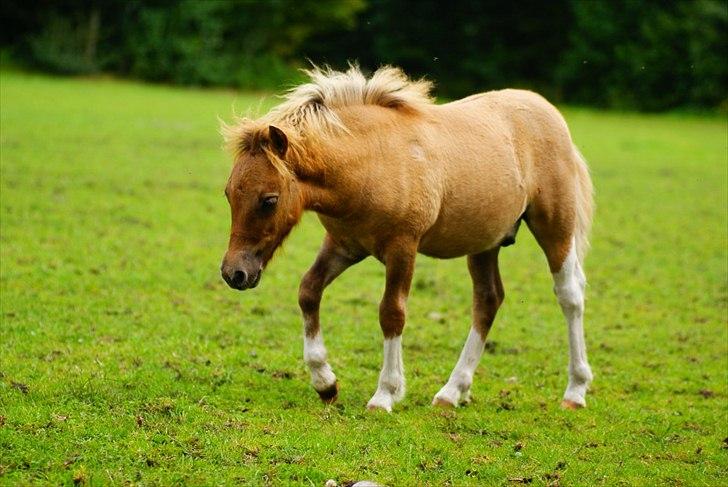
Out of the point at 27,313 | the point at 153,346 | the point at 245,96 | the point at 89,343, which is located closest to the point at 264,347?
the point at 153,346

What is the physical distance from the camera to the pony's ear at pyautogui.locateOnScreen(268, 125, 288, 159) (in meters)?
5.72

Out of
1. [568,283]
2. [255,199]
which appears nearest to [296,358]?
[568,283]

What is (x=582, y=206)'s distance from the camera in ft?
25.4

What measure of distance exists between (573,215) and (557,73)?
Result: 4178cm

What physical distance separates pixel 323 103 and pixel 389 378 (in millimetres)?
1967

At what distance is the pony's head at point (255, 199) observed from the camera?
5.77m

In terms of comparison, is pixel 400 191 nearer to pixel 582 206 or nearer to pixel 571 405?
pixel 582 206

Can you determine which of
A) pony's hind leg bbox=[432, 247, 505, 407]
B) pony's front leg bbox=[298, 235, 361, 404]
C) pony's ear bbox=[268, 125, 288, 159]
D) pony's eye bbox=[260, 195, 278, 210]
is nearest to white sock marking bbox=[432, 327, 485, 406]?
pony's hind leg bbox=[432, 247, 505, 407]

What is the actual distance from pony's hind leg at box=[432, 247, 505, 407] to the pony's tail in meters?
0.75

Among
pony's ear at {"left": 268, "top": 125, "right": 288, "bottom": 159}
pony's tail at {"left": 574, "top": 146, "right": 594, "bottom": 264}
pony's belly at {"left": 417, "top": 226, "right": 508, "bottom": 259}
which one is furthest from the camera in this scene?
pony's tail at {"left": 574, "top": 146, "right": 594, "bottom": 264}

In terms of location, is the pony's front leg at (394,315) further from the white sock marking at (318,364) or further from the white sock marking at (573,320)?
the white sock marking at (573,320)

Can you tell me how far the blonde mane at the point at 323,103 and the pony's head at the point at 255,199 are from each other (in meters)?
0.05

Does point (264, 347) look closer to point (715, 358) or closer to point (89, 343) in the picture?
point (89, 343)

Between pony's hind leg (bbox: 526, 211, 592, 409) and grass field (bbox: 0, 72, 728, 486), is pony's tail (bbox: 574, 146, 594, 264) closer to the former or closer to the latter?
pony's hind leg (bbox: 526, 211, 592, 409)
